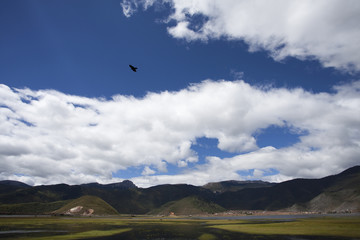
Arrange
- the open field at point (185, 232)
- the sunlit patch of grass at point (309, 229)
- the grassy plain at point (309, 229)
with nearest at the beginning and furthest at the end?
the open field at point (185, 232) → the grassy plain at point (309, 229) → the sunlit patch of grass at point (309, 229)

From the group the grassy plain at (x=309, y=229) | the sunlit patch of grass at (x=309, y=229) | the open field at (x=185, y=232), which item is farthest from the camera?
the sunlit patch of grass at (x=309, y=229)

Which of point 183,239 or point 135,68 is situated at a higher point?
point 135,68

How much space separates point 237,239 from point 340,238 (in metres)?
24.1

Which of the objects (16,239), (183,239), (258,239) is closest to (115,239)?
(183,239)

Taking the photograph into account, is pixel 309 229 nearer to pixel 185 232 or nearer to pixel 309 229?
pixel 309 229

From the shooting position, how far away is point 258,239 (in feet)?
190

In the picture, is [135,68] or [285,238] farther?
[285,238]

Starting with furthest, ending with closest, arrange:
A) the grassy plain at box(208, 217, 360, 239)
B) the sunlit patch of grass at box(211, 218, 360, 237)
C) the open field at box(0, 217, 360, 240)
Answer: the sunlit patch of grass at box(211, 218, 360, 237), the grassy plain at box(208, 217, 360, 239), the open field at box(0, 217, 360, 240)

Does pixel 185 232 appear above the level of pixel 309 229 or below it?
above

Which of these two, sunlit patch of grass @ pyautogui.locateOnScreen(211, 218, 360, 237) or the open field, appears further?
sunlit patch of grass @ pyautogui.locateOnScreen(211, 218, 360, 237)

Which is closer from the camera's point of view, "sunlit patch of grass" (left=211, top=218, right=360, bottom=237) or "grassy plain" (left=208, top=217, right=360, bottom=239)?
"grassy plain" (left=208, top=217, right=360, bottom=239)

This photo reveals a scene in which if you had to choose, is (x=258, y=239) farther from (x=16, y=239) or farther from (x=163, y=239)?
(x=16, y=239)

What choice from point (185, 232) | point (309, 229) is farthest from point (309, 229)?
point (185, 232)

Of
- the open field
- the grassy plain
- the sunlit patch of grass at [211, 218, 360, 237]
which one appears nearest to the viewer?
the open field
